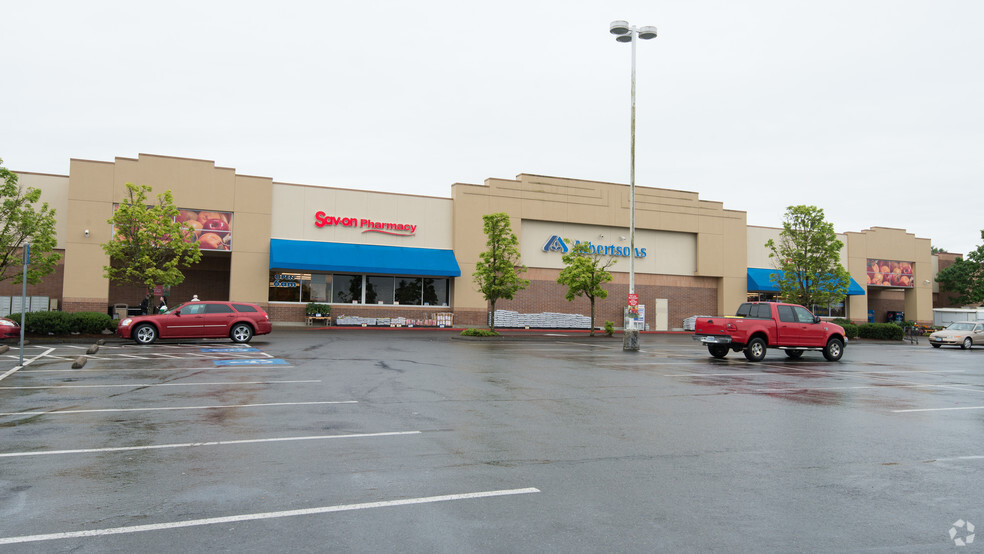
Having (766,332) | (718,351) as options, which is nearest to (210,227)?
(718,351)

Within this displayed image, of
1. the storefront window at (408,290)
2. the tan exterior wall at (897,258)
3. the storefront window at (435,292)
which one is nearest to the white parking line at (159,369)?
the storefront window at (408,290)

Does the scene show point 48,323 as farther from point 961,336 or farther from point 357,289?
point 961,336

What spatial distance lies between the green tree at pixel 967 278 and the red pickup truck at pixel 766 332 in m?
41.9

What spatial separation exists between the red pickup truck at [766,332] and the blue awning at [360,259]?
56.3 feet

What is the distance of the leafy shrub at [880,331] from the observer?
125 ft

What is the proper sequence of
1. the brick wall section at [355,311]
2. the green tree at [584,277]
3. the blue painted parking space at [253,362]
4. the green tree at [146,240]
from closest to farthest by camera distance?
the blue painted parking space at [253,362]
the green tree at [146,240]
the green tree at [584,277]
the brick wall section at [355,311]

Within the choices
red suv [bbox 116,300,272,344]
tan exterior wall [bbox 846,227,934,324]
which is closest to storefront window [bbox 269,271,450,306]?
red suv [bbox 116,300,272,344]

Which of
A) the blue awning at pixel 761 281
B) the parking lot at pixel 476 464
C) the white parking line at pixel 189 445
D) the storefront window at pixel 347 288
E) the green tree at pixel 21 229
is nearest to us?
the parking lot at pixel 476 464

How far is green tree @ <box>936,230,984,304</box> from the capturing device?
2115 inches

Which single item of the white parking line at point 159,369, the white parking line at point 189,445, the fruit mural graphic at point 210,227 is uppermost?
the fruit mural graphic at point 210,227

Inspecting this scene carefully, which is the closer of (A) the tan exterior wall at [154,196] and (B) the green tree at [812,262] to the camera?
(A) the tan exterior wall at [154,196]

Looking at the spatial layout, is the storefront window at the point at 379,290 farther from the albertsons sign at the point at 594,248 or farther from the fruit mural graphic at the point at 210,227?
the albertsons sign at the point at 594,248

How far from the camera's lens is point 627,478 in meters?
6.11

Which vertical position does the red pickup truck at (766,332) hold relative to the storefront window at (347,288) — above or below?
below
